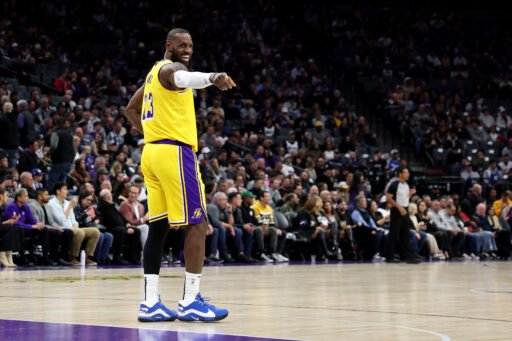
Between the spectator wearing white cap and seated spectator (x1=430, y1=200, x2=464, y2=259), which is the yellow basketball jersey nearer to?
seated spectator (x1=430, y1=200, x2=464, y2=259)

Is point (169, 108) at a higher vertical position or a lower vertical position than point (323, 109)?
lower

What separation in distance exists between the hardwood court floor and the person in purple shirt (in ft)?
4.30

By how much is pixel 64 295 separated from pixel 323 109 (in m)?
19.0

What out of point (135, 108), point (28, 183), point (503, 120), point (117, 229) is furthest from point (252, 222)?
point (503, 120)

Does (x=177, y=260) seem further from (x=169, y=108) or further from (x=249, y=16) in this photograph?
(x=249, y=16)

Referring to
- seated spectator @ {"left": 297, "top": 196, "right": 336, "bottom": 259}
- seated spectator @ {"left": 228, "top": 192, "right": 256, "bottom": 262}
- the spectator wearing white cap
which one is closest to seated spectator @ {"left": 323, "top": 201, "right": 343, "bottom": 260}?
seated spectator @ {"left": 297, "top": 196, "right": 336, "bottom": 259}

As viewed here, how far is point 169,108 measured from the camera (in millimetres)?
6777

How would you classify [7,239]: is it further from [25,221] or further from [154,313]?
[154,313]

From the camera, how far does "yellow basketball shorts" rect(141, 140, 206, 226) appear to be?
22.1 ft

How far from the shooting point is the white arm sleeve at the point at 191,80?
618cm

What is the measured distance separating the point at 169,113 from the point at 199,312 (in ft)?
4.51

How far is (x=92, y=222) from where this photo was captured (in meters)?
16.1

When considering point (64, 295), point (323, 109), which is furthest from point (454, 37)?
point (64, 295)

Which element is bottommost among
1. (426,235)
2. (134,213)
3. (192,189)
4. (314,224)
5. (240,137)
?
(426,235)
